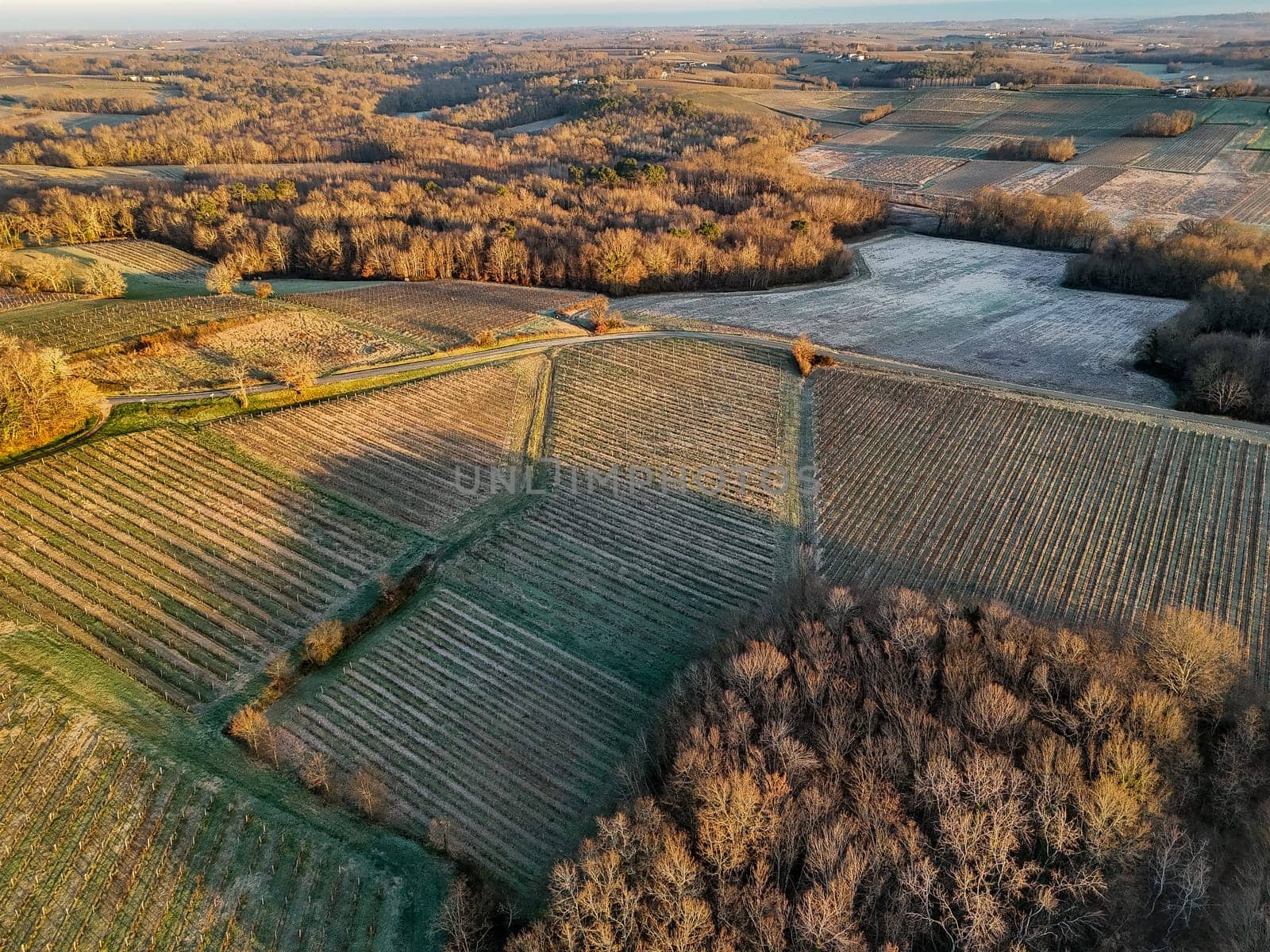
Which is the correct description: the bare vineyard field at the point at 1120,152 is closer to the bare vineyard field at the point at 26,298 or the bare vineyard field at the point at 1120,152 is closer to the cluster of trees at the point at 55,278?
the cluster of trees at the point at 55,278

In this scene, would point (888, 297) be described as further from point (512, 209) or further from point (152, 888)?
point (152, 888)

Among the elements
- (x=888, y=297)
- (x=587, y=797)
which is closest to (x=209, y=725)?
(x=587, y=797)

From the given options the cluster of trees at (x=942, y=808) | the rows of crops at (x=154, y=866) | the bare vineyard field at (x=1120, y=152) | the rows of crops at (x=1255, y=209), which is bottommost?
the rows of crops at (x=154, y=866)

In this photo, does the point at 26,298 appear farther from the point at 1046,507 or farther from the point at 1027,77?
the point at 1027,77

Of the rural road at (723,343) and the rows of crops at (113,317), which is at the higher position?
the rows of crops at (113,317)

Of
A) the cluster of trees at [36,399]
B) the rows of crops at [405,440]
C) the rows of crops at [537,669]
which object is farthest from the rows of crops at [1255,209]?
the cluster of trees at [36,399]

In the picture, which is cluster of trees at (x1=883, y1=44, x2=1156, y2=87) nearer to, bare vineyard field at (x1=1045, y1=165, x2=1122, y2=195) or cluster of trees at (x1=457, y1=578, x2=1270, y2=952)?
bare vineyard field at (x1=1045, y1=165, x2=1122, y2=195)

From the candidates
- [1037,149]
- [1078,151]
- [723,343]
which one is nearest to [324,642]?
[723,343]
